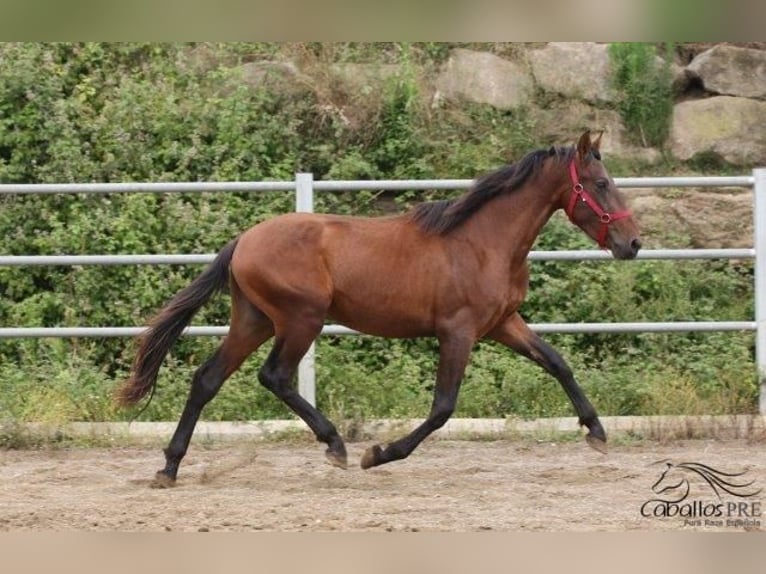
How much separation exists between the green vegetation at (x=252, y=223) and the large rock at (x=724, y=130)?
10.7 inches

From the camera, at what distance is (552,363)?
707cm

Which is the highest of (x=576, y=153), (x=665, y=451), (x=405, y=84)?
(x=405, y=84)

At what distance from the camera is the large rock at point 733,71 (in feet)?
37.8

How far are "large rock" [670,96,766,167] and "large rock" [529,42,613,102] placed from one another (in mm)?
760

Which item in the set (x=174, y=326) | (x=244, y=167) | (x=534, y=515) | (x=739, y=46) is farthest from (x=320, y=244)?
(x=739, y=46)

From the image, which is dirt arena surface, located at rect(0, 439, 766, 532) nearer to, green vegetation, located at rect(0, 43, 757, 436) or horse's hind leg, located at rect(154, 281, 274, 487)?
horse's hind leg, located at rect(154, 281, 274, 487)

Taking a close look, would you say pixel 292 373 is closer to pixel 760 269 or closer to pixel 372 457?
pixel 372 457

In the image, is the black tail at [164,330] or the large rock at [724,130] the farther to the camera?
the large rock at [724,130]

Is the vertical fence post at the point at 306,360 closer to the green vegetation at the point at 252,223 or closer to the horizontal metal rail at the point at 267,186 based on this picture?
the horizontal metal rail at the point at 267,186

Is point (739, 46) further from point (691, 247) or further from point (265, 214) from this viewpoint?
point (265, 214)

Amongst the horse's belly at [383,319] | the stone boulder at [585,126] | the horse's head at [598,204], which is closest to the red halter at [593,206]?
the horse's head at [598,204]

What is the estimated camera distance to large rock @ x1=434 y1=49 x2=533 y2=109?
1164 centimetres
